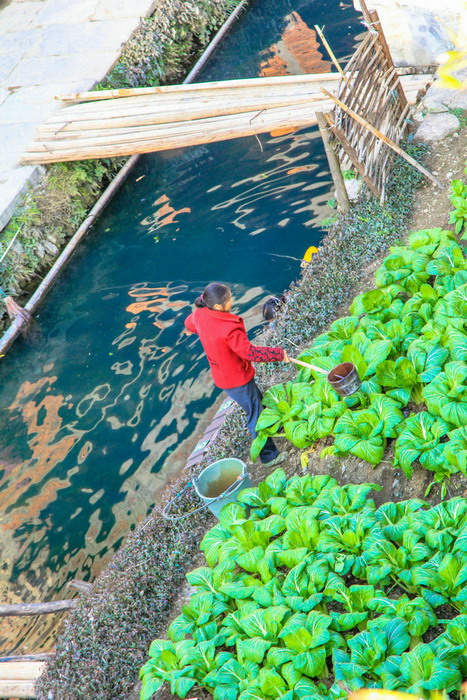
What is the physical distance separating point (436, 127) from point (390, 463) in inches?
211

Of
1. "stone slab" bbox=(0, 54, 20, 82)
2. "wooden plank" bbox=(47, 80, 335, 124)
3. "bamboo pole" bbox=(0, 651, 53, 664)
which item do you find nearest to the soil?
"bamboo pole" bbox=(0, 651, 53, 664)

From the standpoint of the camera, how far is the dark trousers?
5773mm

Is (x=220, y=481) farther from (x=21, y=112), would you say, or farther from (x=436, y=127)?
(x=21, y=112)

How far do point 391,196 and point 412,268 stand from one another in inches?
80.6

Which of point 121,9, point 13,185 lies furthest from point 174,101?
point 121,9

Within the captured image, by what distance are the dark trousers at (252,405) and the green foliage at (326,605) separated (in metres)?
0.97

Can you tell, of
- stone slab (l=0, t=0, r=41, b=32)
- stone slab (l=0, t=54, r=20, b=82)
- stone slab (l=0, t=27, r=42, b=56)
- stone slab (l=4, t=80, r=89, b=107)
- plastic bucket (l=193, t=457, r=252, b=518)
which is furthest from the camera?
stone slab (l=0, t=0, r=41, b=32)

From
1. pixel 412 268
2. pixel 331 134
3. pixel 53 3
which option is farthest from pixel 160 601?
pixel 53 3

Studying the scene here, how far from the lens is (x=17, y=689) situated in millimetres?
5371

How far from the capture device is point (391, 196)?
793 centimetres

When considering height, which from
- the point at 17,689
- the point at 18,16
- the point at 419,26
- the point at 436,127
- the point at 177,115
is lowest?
the point at 436,127

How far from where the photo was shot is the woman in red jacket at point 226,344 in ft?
17.3

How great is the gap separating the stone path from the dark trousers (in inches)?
251

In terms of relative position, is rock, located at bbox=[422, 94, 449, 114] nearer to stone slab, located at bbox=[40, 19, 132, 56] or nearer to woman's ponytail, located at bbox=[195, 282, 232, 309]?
woman's ponytail, located at bbox=[195, 282, 232, 309]
